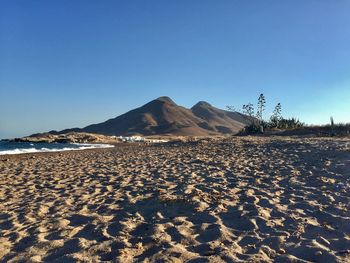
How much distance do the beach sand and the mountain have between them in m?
78.2

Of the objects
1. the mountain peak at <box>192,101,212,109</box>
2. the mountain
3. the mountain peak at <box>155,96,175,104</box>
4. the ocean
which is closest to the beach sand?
the ocean

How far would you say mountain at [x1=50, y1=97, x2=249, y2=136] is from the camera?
96.4 metres

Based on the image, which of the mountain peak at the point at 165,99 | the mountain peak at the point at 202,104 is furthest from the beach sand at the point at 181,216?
the mountain peak at the point at 202,104

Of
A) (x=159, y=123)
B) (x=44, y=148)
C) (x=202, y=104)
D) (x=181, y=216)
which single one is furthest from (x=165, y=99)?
(x=181, y=216)

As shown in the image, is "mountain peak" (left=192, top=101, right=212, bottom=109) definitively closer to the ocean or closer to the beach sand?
the ocean

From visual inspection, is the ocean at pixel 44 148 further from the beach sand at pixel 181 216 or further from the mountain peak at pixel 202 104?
the mountain peak at pixel 202 104

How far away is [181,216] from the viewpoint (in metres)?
6.21

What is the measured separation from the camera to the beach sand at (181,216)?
4695 mm

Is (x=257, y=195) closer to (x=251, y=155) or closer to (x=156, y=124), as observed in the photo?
(x=251, y=155)

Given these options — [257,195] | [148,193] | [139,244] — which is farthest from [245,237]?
[148,193]

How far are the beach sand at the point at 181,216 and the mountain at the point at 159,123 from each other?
257ft

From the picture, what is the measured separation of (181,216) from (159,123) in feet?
330

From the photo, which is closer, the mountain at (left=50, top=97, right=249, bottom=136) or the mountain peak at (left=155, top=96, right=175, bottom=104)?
the mountain at (left=50, top=97, right=249, bottom=136)

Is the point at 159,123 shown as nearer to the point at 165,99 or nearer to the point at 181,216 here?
the point at 165,99
